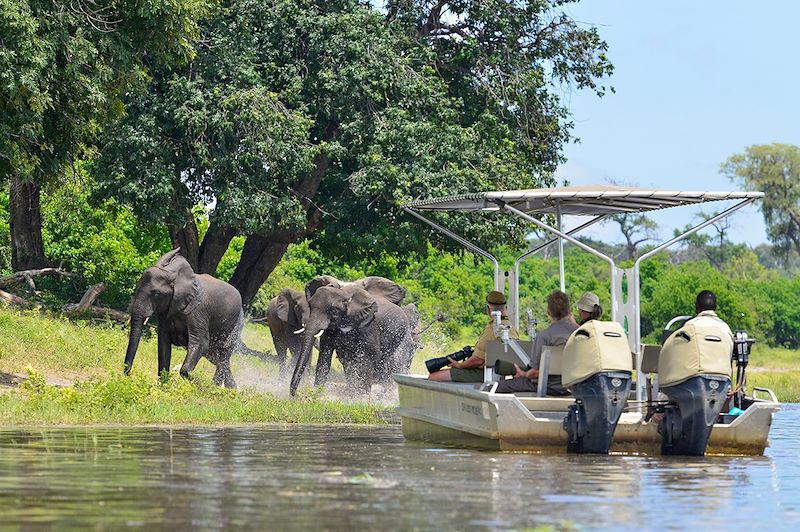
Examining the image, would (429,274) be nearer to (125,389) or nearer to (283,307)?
(283,307)

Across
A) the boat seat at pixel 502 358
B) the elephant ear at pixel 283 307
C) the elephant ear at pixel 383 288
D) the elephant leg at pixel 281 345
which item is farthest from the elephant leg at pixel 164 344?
the boat seat at pixel 502 358

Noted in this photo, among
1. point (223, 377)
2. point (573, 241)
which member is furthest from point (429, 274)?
point (573, 241)

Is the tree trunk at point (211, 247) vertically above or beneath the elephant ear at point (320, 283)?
above

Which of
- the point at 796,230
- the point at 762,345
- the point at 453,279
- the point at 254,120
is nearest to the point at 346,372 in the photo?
the point at 254,120

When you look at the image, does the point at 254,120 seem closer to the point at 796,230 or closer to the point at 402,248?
the point at 402,248

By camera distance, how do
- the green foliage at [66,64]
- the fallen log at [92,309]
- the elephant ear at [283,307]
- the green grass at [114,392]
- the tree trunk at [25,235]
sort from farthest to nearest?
the tree trunk at [25,235] < the fallen log at [92,309] < the elephant ear at [283,307] < the green foliage at [66,64] < the green grass at [114,392]

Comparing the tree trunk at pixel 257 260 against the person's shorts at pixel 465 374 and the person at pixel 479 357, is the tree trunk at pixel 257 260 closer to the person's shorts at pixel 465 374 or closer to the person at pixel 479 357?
the person at pixel 479 357

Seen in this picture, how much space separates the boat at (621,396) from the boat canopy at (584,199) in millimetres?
27

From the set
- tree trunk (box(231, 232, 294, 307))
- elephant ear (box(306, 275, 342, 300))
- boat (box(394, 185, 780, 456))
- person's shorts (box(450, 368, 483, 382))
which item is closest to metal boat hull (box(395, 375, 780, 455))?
boat (box(394, 185, 780, 456))

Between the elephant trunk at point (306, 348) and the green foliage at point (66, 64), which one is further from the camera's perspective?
the elephant trunk at point (306, 348)

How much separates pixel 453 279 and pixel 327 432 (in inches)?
1613

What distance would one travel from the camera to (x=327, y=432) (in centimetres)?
1981

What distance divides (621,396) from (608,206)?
12.9 ft

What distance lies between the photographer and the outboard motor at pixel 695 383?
1608cm
